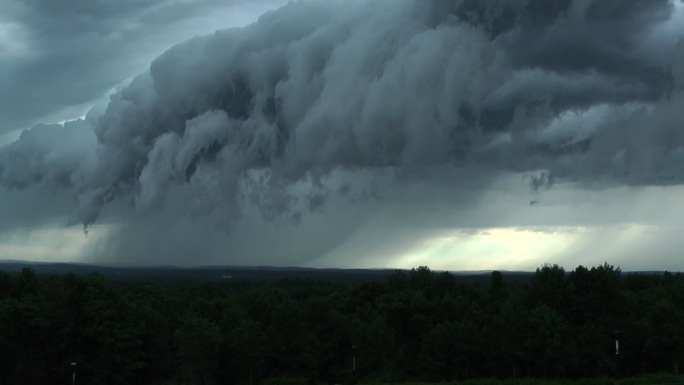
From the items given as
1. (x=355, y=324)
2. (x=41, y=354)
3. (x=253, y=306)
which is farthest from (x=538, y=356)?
(x=41, y=354)

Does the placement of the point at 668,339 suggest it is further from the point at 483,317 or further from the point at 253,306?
the point at 253,306

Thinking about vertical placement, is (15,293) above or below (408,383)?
above

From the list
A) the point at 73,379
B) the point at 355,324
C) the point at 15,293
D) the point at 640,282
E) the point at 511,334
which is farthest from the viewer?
the point at 640,282

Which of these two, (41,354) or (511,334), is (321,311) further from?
(41,354)

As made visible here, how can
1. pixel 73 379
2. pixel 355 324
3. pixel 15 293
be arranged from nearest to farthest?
pixel 73 379
pixel 355 324
pixel 15 293

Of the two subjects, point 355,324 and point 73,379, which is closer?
point 73,379

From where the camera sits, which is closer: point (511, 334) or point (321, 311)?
point (511, 334)

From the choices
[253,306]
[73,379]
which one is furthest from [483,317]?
[73,379]
